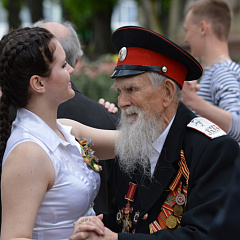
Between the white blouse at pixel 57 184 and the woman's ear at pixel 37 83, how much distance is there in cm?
14

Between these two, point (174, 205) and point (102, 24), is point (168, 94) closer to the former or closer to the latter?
point (174, 205)

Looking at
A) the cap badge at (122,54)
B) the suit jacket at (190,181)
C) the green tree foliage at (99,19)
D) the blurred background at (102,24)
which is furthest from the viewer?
the green tree foliage at (99,19)

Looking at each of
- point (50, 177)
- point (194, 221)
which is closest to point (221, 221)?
point (194, 221)

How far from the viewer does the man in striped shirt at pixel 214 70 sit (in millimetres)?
3768

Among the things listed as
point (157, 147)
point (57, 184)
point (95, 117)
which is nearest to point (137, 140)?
point (157, 147)

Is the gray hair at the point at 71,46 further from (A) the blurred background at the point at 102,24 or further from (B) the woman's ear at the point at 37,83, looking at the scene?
(B) the woman's ear at the point at 37,83

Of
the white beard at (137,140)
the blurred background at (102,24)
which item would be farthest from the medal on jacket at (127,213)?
the blurred background at (102,24)

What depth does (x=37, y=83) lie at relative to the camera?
2.42m

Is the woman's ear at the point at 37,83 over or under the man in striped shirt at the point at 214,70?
over

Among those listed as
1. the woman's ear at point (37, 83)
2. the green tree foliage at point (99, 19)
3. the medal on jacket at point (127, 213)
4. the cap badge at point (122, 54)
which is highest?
the cap badge at point (122, 54)

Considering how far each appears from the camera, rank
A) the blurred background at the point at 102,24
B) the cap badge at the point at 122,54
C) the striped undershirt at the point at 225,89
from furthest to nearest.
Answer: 1. the blurred background at the point at 102,24
2. the striped undershirt at the point at 225,89
3. the cap badge at the point at 122,54

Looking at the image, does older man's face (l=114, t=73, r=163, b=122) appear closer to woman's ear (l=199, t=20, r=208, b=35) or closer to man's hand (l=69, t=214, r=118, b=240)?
man's hand (l=69, t=214, r=118, b=240)

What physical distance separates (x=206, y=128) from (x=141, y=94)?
0.42m

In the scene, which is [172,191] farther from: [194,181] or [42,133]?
[42,133]
